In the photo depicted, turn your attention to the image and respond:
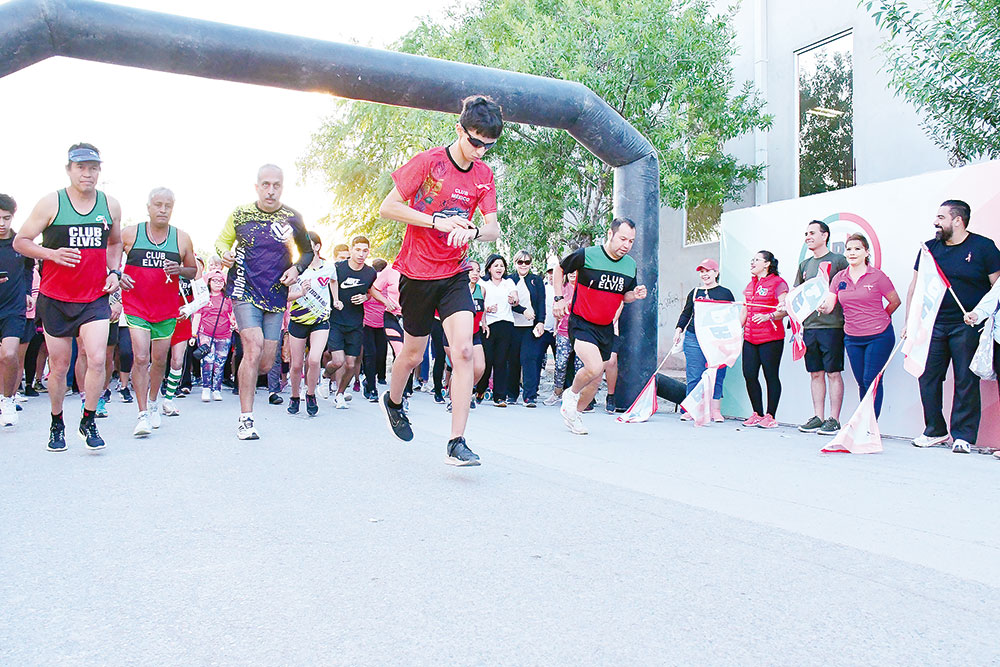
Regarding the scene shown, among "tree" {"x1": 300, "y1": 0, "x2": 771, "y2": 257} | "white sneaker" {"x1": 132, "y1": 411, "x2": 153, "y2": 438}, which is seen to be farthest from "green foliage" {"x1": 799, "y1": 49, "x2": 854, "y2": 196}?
"white sneaker" {"x1": 132, "y1": 411, "x2": 153, "y2": 438}

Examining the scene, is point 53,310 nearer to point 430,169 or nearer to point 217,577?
point 430,169

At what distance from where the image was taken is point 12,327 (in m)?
8.80

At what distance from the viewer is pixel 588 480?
5.55 meters

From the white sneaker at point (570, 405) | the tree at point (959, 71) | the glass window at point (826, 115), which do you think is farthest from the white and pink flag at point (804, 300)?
the glass window at point (826, 115)

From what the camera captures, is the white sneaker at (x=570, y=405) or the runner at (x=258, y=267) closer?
the runner at (x=258, y=267)

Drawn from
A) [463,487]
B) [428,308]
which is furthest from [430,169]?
[463,487]

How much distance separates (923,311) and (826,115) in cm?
845

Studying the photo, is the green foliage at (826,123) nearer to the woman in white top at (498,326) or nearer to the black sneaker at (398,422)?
the woman in white top at (498,326)

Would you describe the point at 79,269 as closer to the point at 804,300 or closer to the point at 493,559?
the point at 493,559

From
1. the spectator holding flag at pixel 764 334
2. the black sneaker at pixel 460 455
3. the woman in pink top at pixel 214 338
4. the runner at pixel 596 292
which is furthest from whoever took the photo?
the woman in pink top at pixel 214 338

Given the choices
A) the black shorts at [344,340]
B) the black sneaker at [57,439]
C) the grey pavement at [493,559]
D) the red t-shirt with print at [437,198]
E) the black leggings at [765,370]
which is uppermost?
the red t-shirt with print at [437,198]

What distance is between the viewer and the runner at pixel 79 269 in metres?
6.49

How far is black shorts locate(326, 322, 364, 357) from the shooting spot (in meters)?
11.0

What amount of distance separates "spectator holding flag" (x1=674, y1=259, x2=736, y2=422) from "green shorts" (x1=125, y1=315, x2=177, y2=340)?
5.60 meters
